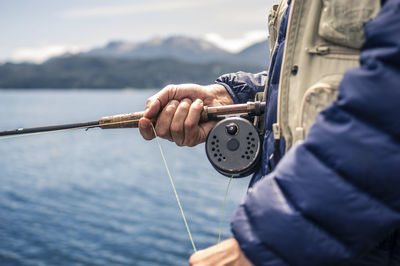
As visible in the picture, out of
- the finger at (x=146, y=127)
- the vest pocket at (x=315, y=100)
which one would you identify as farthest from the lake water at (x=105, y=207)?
the vest pocket at (x=315, y=100)

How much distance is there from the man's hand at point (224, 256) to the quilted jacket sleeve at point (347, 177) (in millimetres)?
94

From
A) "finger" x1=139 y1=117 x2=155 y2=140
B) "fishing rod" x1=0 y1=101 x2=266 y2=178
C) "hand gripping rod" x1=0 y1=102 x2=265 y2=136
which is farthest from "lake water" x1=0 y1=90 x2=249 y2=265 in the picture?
"fishing rod" x1=0 y1=101 x2=266 y2=178

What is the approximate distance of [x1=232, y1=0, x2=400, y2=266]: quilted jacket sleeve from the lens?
1.18 metres

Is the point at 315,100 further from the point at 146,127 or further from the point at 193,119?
Answer: the point at 146,127

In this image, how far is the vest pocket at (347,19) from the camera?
145cm

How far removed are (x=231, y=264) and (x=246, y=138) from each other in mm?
892

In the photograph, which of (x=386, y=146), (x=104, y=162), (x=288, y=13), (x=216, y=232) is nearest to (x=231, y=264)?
(x=386, y=146)

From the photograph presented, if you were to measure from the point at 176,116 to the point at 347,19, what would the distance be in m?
1.14

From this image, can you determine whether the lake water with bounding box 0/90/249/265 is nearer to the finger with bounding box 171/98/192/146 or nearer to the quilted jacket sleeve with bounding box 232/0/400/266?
the finger with bounding box 171/98/192/146

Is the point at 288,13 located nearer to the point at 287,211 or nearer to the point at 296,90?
the point at 296,90

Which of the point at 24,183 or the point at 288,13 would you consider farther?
the point at 24,183

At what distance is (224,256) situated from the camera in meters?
1.43

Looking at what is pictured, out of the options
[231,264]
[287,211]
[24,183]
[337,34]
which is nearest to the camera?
[287,211]

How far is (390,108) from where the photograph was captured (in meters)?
1.17
